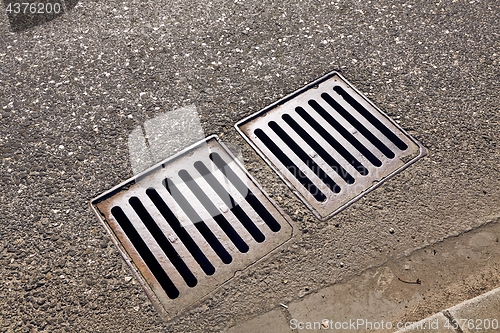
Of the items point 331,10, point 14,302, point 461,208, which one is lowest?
point 14,302

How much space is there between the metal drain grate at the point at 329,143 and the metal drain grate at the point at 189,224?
7.8 inches

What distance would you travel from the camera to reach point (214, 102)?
8.15 feet

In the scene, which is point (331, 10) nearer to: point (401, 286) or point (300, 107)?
point (300, 107)

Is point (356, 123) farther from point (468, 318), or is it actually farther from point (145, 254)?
point (145, 254)

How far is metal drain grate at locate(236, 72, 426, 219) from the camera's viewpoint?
7.22ft

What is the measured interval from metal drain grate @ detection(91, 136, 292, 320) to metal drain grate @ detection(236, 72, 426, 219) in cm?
20

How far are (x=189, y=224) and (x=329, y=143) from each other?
0.83m

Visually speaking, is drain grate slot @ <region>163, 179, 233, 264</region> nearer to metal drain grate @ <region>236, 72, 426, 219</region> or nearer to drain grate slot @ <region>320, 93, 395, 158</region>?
metal drain grate @ <region>236, 72, 426, 219</region>

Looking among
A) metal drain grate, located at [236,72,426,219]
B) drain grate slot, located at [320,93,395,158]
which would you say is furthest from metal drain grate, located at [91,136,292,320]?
drain grate slot, located at [320,93,395,158]

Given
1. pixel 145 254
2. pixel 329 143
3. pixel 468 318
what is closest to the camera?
pixel 468 318

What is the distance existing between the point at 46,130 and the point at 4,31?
97 cm

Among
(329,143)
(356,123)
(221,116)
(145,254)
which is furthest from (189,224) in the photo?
(356,123)

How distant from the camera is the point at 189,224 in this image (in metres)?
2.10

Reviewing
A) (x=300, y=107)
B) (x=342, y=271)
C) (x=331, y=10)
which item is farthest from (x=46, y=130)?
(x=331, y=10)
